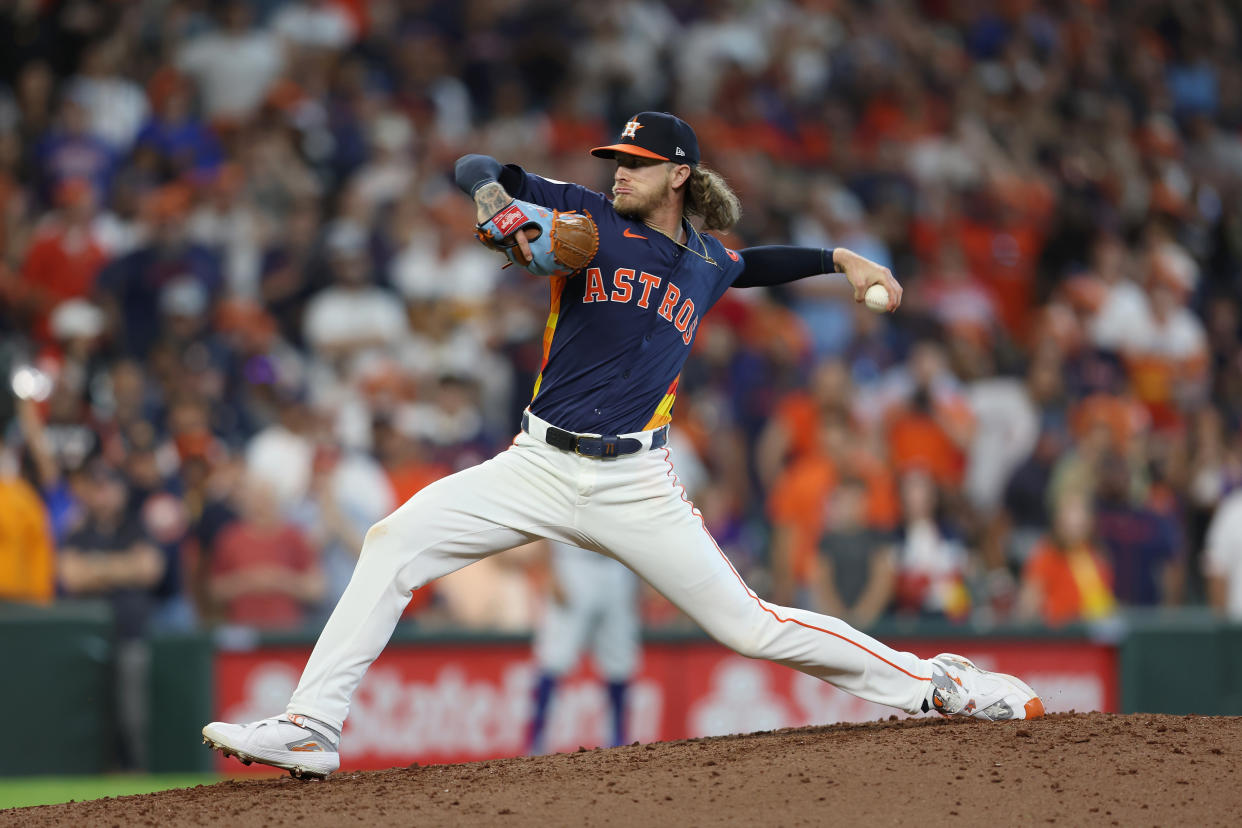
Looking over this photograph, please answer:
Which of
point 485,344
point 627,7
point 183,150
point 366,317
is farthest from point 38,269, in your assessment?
point 627,7

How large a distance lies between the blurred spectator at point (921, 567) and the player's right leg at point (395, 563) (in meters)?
5.66

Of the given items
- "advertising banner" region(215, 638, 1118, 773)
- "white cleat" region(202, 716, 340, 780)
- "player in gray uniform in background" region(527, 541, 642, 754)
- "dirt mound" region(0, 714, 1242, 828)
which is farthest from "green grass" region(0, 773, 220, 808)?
"white cleat" region(202, 716, 340, 780)

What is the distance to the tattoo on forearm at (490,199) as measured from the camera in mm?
4570

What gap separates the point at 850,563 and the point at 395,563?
18.2 ft

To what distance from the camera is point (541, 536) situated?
197 inches

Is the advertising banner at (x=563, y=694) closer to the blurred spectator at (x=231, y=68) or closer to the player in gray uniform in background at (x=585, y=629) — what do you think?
the player in gray uniform in background at (x=585, y=629)

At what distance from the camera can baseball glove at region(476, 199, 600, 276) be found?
4555mm

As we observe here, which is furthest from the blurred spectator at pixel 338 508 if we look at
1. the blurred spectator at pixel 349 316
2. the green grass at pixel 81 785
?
the green grass at pixel 81 785

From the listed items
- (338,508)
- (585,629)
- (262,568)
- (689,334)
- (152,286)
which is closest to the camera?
(689,334)

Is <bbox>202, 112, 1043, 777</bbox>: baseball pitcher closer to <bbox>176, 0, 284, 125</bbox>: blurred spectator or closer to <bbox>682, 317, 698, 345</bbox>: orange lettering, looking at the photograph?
<bbox>682, 317, 698, 345</bbox>: orange lettering

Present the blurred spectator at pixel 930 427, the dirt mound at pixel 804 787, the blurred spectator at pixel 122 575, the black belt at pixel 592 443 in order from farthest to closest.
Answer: the blurred spectator at pixel 930 427, the blurred spectator at pixel 122 575, the black belt at pixel 592 443, the dirt mound at pixel 804 787

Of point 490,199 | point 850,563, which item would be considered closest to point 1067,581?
point 850,563

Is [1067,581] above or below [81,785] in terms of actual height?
above

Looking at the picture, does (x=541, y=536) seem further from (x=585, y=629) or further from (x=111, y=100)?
(x=111, y=100)
